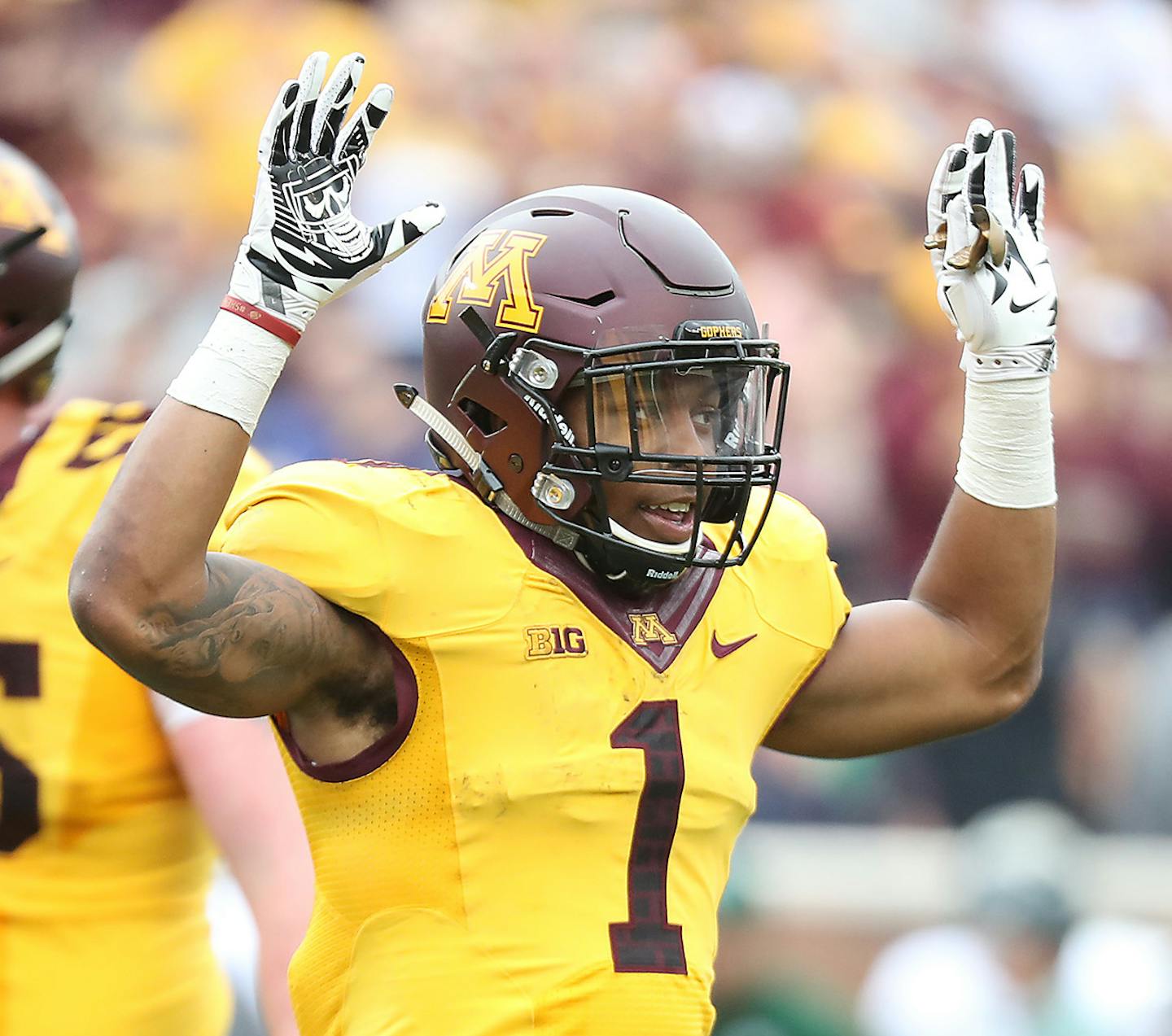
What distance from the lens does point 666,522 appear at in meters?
2.13

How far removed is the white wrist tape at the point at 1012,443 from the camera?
2395mm

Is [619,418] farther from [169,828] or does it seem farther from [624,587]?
Result: [169,828]

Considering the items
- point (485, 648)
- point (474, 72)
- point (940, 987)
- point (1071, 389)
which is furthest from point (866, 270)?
point (485, 648)

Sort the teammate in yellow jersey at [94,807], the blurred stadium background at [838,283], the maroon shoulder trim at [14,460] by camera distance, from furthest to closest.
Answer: the blurred stadium background at [838,283] < the maroon shoulder trim at [14,460] < the teammate in yellow jersey at [94,807]

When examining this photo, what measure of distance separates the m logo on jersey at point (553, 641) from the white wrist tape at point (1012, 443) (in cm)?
64

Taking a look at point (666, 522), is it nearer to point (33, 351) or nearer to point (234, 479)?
point (234, 479)

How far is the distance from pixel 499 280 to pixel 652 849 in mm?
712

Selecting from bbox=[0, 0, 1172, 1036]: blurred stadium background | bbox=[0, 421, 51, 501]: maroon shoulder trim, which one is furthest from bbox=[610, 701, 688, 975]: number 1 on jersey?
bbox=[0, 0, 1172, 1036]: blurred stadium background

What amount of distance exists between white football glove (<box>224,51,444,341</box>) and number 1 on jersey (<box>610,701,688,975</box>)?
60 cm

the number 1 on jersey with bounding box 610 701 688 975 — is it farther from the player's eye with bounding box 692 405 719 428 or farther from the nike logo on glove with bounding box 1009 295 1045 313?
the nike logo on glove with bounding box 1009 295 1045 313

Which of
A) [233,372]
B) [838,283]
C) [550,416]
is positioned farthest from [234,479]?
[838,283]

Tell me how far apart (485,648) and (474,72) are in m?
4.82

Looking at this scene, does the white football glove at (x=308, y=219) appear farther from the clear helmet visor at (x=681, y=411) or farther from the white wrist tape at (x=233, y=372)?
the clear helmet visor at (x=681, y=411)

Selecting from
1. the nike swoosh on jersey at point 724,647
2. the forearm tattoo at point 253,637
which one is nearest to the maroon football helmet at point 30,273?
the forearm tattoo at point 253,637
